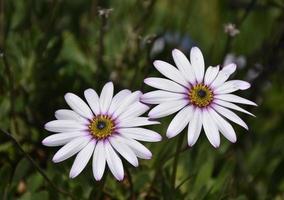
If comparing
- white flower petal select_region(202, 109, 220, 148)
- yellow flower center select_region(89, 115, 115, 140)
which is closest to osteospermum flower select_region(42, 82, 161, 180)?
yellow flower center select_region(89, 115, 115, 140)

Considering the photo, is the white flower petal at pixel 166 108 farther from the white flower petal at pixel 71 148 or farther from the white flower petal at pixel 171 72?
the white flower petal at pixel 71 148

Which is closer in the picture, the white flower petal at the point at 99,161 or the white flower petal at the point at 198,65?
the white flower petal at the point at 99,161

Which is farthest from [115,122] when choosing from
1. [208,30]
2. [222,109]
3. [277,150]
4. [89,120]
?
[208,30]

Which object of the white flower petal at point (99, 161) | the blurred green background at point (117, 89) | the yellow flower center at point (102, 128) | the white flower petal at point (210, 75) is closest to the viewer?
the white flower petal at point (99, 161)

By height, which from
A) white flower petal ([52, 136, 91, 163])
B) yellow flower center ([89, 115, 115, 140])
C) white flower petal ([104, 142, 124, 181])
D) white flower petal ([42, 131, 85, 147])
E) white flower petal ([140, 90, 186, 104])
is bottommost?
white flower petal ([104, 142, 124, 181])

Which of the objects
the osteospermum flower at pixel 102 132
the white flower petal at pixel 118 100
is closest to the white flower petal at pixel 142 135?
the osteospermum flower at pixel 102 132

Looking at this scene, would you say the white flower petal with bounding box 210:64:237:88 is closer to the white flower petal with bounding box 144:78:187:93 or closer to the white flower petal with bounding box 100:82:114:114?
the white flower petal with bounding box 144:78:187:93

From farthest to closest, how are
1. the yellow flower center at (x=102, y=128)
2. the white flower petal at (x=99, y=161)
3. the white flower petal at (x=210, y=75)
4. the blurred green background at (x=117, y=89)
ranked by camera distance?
the blurred green background at (x=117, y=89) → the white flower petal at (x=210, y=75) → the yellow flower center at (x=102, y=128) → the white flower petal at (x=99, y=161)

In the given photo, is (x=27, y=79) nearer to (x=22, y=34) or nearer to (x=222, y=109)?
(x=22, y=34)
